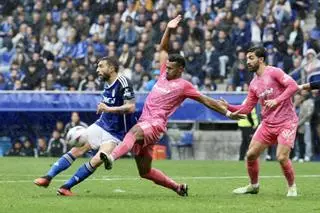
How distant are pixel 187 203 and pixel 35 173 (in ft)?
23.7

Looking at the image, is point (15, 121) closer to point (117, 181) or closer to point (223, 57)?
point (223, 57)

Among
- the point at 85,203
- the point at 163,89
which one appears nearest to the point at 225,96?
the point at 163,89

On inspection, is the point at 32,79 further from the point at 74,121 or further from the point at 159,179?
the point at 159,179

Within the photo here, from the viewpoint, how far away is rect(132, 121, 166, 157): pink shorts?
1344 centimetres

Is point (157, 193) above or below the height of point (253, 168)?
below

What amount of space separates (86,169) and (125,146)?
63cm

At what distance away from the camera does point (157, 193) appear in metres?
14.5

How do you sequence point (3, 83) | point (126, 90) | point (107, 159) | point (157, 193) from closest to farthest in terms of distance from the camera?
point (107, 159) → point (126, 90) → point (157, 193) → point (3, 83)

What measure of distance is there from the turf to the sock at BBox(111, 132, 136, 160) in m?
0.58

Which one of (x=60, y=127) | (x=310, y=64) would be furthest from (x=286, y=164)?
(x=60, y=127)

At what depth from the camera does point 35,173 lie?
19.3 m

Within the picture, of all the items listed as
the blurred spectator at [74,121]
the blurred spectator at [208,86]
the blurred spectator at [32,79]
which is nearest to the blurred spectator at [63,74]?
the blurred spectator at [32,79]

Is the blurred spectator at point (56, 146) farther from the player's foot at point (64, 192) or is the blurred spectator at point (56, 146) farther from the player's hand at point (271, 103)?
the player's hand at point (271, 103)

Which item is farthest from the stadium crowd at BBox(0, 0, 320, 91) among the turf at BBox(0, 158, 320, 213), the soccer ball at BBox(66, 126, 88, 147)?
the soccer ball at BBox(66, 126, 88, 147)
